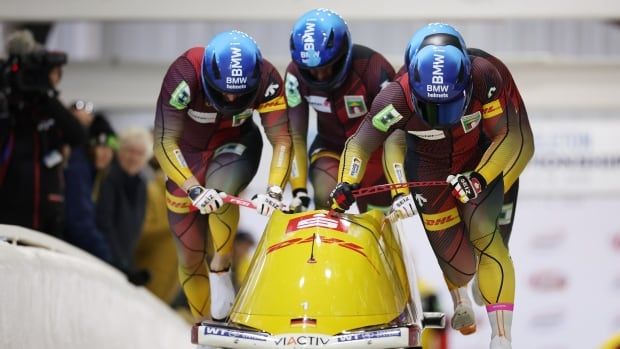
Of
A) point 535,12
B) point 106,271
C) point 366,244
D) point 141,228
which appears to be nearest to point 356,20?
point 535,12

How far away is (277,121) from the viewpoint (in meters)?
6.39

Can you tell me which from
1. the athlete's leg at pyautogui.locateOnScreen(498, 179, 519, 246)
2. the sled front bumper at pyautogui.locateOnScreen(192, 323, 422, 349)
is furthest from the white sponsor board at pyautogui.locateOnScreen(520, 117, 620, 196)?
the sled front bumper at pyautogui.locateOnScreen(192, 323, 422, 349)

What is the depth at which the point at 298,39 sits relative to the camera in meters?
6.21

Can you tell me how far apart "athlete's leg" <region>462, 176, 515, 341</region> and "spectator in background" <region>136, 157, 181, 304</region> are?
3837mm

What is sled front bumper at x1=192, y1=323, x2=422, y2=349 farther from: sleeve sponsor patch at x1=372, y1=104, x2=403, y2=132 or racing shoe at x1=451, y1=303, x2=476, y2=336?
racing shoe at x1=451, y1=303, x2=476, y2=336

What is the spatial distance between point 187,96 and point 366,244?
4.56ft

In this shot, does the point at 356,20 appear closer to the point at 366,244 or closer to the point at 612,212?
the point at 612,212

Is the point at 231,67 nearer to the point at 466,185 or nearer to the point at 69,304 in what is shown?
the point at 466,185

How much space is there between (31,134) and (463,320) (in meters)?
2.82

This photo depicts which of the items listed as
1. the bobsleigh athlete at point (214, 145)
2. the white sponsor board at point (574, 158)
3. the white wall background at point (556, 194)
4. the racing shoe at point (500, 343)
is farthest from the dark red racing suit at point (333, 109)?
the white sponsor board at point (574, 158)

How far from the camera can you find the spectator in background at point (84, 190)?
8.11m

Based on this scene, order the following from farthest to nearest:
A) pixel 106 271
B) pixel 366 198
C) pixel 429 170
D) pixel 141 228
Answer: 1. pixel 141 228
2. pixel 106 271
3. pixel 366 198
4. pixel 429 170

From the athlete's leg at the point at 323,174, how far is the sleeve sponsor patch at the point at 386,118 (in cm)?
83

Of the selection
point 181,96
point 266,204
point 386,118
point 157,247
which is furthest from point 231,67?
point 157,247
